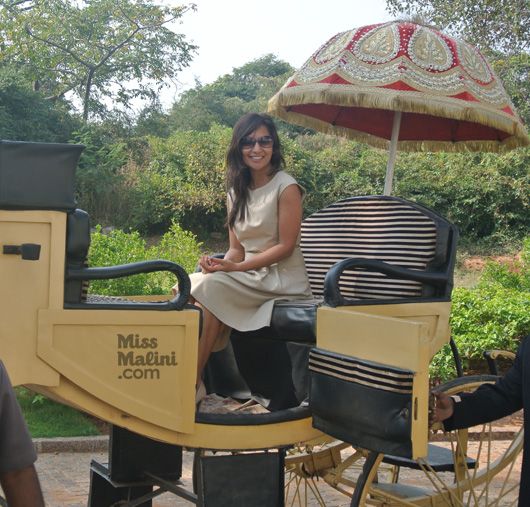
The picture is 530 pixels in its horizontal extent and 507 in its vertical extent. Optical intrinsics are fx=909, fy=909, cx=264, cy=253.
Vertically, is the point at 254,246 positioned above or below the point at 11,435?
above

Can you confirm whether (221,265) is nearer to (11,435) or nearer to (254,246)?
(254,246)

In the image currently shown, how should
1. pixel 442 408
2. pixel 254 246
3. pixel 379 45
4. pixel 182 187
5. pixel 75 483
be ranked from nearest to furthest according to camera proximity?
pixel 442 408 → pixel 254 246 → pixel 379 45 → pixel 75 483 → pixel 182 187

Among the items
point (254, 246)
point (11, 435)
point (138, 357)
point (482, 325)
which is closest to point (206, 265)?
point (254, 246)

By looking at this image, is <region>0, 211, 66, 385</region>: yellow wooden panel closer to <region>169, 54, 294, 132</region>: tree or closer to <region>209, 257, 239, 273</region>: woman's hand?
<region>209, 257, 239, 273</region>: woman's hand

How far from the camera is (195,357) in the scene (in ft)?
11.0

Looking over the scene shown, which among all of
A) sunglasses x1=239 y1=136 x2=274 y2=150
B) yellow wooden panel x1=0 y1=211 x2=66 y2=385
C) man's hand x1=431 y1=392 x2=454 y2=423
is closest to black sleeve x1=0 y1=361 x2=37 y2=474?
yellow wooden panel x1=0 y1=211 x2=66 y2=385

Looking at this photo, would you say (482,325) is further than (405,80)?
Yes

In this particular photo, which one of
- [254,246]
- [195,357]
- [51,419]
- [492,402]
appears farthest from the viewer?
[51,419]

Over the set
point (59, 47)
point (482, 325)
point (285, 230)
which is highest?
point (59, 47)

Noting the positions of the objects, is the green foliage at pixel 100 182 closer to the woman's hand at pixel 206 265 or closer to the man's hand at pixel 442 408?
the woman's hand at pixel 206 265

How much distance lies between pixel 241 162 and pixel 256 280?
1.99 ft

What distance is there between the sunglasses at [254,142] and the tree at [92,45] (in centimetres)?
1759

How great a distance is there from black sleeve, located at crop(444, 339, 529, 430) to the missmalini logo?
3.46 feet

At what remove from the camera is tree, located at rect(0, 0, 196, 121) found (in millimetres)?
21188
